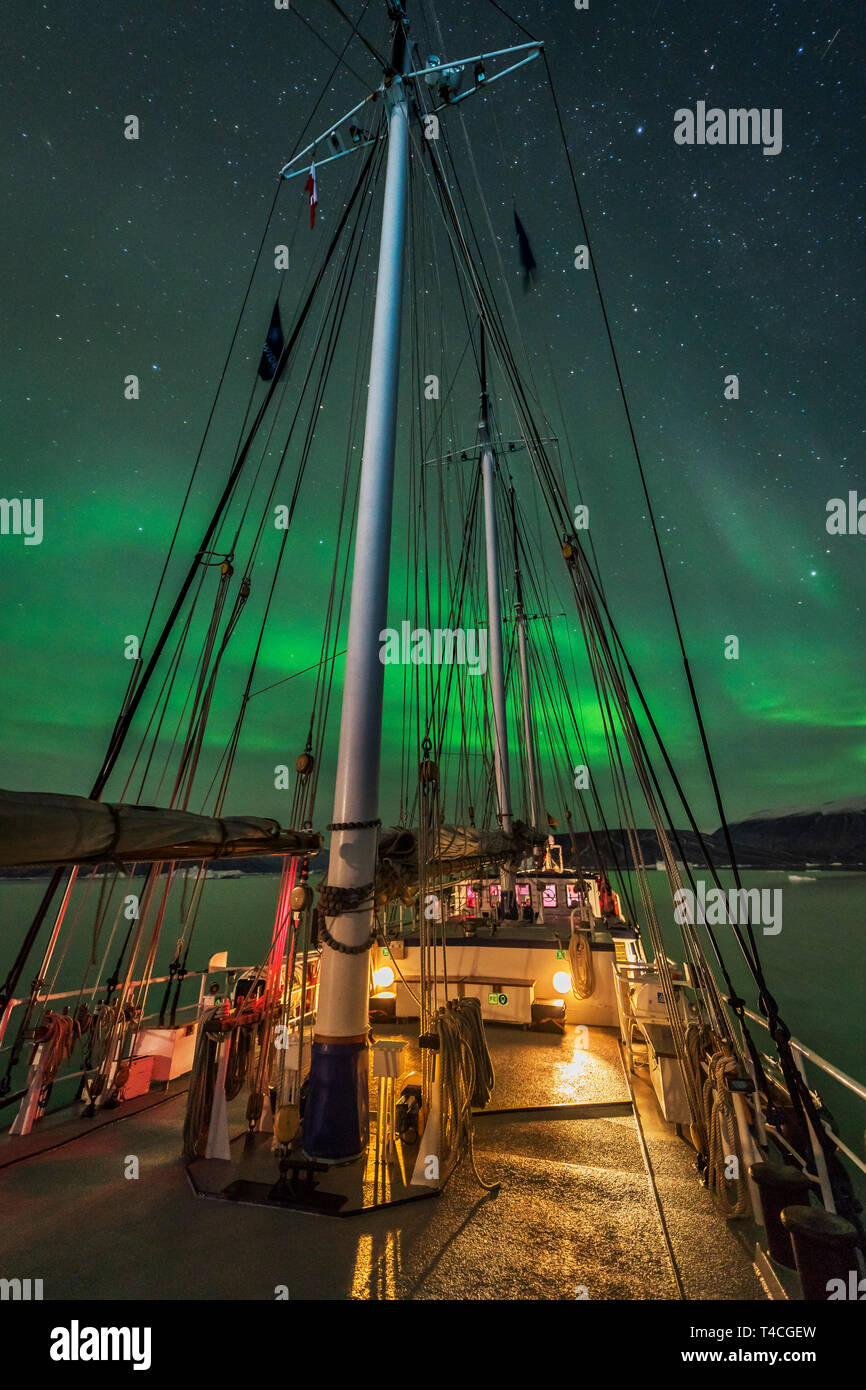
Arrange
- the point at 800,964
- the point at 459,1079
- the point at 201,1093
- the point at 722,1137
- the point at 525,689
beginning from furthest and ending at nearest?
the point at 800,964 → the point at 525,689 → the point at 459,1079 → the point at 201,1093 → the point at 722,1137

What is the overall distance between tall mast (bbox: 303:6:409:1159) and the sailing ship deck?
3.73ft

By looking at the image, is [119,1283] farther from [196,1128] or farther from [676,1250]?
[676,1250]

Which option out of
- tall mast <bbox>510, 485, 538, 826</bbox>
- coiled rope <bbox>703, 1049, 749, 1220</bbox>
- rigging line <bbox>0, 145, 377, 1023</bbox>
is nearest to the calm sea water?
rigging line <bbox>0, 145, 377, 1023</bbox>

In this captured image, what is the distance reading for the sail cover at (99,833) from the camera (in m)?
3.29

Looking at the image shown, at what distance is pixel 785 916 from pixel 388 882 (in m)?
125

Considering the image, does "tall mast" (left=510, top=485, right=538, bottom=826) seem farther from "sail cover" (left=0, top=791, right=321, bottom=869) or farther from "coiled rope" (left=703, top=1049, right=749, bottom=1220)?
"sail cover" (left=0, top=791, right=321, bottom=869)

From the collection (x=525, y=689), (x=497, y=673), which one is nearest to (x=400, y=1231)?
(x=497, y=673)

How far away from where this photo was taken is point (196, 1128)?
237 inches

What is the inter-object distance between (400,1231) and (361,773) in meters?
4.26

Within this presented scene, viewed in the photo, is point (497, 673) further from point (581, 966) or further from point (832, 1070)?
point (832, 1070)

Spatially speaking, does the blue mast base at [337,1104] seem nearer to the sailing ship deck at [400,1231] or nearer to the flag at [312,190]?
the sailing ship deck at [400,1231]

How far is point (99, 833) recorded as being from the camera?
373cm

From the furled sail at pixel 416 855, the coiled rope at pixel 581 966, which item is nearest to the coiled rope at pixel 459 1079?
the furled sail at pixel 416 855
